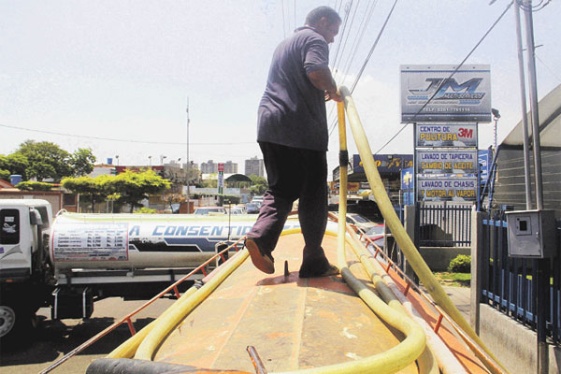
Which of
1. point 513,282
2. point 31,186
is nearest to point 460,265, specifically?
point 513,282

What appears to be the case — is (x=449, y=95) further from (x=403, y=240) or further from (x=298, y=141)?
(x=403, y=240)

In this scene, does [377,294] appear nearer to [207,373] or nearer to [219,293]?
[219,293]

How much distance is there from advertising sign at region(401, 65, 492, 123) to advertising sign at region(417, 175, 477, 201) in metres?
1.97

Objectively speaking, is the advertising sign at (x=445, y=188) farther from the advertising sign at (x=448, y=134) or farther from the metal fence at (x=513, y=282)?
the metal fence at (x=513, y=282)

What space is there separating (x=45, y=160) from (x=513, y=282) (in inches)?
2154

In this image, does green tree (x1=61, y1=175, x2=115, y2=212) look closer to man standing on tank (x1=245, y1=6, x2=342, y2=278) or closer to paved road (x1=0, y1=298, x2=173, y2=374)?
paved road (x1=0, y1=298, x2=173, y2=374)

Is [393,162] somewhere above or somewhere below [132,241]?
above

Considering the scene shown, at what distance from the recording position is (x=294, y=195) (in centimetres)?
262

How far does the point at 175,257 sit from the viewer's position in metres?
7.86

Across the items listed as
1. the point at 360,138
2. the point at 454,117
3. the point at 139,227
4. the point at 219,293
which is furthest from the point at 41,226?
the point at 454,117

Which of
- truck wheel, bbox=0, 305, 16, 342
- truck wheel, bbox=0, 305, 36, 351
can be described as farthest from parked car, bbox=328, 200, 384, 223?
truck wheel, bbox=0, 305, 16, 342

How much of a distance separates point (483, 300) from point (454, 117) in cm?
1048

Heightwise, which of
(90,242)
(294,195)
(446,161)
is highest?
(446,161)

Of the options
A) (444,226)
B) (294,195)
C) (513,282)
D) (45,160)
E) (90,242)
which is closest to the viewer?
(294,195)
